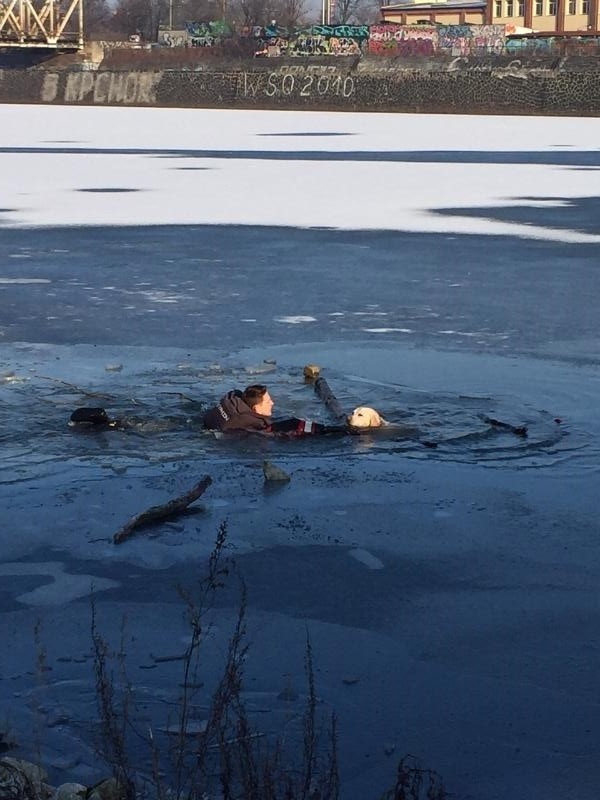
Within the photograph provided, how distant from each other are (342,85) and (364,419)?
175 ft

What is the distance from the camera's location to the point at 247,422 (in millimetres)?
7883

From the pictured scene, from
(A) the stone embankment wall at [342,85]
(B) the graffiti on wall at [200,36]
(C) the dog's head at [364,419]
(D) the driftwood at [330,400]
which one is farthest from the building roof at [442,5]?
(C) the dog's head at [364,419]

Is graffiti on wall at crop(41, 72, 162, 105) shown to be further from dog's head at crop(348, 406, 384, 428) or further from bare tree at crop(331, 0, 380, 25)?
bare tree at crop(331, 0, 380, 25)

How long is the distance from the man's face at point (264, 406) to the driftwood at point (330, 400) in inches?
18.3

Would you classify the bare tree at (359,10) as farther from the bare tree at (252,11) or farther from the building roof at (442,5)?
the building roof at (442,5)

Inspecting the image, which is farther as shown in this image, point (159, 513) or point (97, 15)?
point (97, 15)

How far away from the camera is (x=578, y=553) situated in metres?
6.11

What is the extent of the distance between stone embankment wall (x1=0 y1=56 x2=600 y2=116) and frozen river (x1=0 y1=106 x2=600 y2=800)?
38011 mm

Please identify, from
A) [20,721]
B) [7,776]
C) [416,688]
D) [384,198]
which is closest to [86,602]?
[20,721]

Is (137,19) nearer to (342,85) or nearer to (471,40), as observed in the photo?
(471,40)

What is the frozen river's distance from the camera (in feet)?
15.2

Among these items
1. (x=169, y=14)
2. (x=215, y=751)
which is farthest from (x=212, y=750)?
(x=169, y=14)

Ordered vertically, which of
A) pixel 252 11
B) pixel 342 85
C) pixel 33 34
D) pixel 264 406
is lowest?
pixel 264 406

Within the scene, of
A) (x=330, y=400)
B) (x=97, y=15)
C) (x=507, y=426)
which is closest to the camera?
(x=507, y=426)
